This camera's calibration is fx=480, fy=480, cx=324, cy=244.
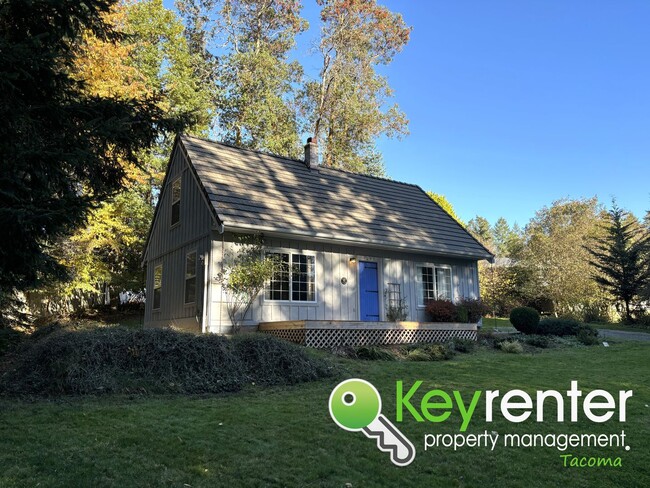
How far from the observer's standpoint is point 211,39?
31281 mm

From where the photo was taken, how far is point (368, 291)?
1490 cm

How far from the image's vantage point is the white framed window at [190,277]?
13.5m

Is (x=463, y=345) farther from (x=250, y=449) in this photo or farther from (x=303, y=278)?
(x=250, y=449)

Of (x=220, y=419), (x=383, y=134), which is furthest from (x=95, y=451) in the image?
A: (x=383, y=134)

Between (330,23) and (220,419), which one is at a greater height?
(330,23)

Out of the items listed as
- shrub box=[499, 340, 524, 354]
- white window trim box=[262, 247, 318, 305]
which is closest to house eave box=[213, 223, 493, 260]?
white window trim box=[262, 247, 318, 305]

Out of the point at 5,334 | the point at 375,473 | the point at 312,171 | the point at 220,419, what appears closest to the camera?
the point at 375,473

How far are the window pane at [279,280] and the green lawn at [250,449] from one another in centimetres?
631

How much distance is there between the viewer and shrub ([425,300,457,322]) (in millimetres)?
15484

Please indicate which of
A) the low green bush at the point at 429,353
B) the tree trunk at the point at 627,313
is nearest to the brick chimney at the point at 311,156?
the low green bush at the point at 429,353

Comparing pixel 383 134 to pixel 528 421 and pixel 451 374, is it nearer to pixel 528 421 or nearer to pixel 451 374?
pixel 451 374

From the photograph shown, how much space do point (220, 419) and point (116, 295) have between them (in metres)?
22.6

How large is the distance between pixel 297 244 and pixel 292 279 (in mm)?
1000

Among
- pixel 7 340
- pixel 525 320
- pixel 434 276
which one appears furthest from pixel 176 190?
pixel 525 320
